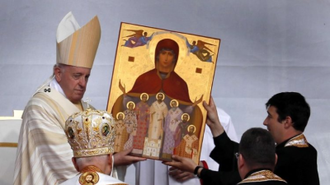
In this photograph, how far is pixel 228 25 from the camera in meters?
8.16

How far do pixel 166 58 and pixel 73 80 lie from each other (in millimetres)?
632

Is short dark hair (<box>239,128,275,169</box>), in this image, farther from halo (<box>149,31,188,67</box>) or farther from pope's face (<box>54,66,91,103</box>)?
pope's face (<box>54,66,91,103</box>)

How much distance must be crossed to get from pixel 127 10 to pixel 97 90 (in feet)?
2.96

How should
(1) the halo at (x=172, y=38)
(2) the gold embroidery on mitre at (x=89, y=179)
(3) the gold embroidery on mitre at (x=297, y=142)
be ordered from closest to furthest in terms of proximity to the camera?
(2) the gold embroidery on mitre at (x=89, y=179) → (3) the gold embroidery on mitre at (x=297, y=142) → (1) the halo at (x=172, y=38)

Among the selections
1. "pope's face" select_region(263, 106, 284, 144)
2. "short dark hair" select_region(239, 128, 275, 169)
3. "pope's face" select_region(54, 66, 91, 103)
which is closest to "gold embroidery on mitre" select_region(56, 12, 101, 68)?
"pope's face" select_region(54, 66, 91, 103)

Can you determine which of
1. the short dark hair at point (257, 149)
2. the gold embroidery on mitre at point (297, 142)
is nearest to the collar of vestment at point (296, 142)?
the gold embroidery on mitre at point (297, 142)

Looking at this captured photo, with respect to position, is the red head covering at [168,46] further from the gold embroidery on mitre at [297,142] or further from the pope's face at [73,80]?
the gold embroidery on mitre at [297,142]

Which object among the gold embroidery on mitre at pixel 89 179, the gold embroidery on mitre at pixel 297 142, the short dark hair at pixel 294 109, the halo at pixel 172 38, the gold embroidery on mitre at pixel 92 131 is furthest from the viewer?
the halo at pixel 172 38

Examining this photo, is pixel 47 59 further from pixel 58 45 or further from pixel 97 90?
pixel 58 45

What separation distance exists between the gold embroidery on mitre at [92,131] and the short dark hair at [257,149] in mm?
668

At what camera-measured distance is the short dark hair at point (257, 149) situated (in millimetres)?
3930

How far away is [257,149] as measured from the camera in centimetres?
394

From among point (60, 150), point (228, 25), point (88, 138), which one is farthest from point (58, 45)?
point (228, 25)

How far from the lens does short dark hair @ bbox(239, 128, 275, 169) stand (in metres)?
3.93
